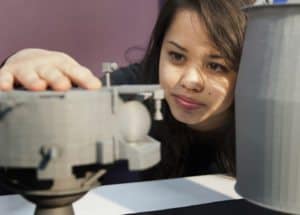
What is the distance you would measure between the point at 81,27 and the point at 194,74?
2.24 ft

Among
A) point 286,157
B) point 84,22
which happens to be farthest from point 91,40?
point 286,157

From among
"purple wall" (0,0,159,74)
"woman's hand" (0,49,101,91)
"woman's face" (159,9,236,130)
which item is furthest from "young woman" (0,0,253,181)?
"purple wall" (0,0,159,74)

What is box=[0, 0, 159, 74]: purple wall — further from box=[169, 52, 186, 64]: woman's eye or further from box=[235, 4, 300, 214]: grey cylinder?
box=[235, 4, 300, 214]: grey cylinder

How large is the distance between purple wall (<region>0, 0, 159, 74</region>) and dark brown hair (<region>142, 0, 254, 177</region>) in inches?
15.8

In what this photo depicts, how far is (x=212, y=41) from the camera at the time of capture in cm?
67

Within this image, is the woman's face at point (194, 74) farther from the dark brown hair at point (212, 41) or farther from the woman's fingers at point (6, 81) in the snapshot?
the woman's fingers at point (6, 81)

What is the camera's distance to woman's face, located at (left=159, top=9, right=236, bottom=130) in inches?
26.1

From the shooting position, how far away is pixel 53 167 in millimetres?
293

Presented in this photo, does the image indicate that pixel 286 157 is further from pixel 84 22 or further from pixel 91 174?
pixel 84 22

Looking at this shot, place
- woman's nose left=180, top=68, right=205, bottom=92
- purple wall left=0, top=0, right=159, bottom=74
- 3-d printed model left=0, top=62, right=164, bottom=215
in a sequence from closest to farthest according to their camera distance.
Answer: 3-d printed model left=0, top=62, right=164, bottom=215, woman's nose left=180, top=68, right=205, bottom=92, purple wall left=0, top=0, right=159, bottom=74

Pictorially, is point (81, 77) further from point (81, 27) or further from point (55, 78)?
point (81, 27)

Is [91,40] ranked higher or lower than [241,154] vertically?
higher

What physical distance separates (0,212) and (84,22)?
0.83 m

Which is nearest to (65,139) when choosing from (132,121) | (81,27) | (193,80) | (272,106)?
(132,121)
